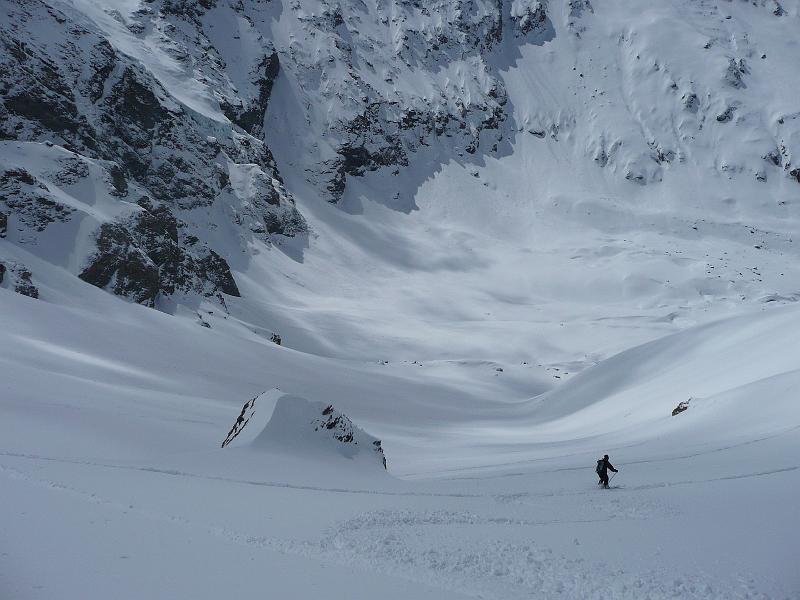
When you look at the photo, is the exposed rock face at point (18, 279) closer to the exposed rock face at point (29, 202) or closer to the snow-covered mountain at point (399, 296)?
the snow-covered mountain at point (399, 296)

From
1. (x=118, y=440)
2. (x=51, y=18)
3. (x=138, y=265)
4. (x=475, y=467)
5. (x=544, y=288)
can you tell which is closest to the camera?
(x=118, y=440)

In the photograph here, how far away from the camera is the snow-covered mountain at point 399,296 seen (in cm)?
995

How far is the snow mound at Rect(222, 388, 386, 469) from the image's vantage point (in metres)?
17.3

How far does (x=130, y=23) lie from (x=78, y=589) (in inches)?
5159

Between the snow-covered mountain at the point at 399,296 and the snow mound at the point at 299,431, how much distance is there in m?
0.09

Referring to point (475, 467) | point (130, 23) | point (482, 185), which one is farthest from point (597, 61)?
point (475, 467)

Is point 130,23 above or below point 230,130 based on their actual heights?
above

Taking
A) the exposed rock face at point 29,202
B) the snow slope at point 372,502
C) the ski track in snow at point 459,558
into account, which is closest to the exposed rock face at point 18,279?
the snow slope at point 372,502

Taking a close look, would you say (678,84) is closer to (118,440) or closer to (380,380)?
(380,380)

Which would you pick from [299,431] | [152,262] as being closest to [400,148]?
[152,262]

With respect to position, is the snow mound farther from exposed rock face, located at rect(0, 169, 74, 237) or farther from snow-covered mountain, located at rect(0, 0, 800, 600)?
exposed rock face, located at rect(0, 169, 74, 237)

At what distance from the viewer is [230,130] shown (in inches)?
4373

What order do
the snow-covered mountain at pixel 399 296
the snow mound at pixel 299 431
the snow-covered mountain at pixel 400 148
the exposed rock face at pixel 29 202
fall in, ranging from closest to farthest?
the snow-covered mountain at pixel 399 296 < the snow mound at pixel 299 431 < the exposed rock face at pixel 29 202 < the snow-covered mountain at pixel 400 148

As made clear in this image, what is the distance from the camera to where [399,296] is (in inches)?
3824
